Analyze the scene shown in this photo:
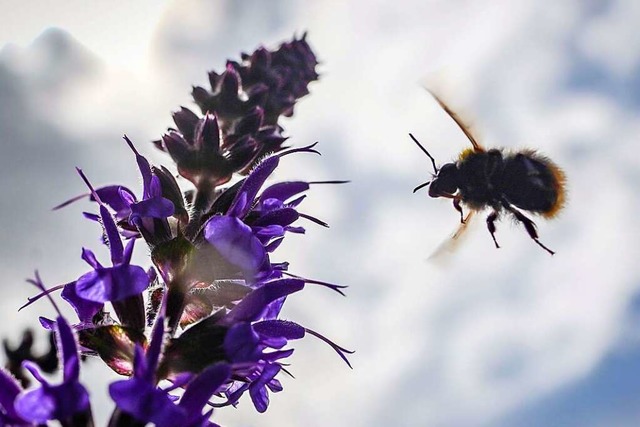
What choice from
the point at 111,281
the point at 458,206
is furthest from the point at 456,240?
the point at 111,281

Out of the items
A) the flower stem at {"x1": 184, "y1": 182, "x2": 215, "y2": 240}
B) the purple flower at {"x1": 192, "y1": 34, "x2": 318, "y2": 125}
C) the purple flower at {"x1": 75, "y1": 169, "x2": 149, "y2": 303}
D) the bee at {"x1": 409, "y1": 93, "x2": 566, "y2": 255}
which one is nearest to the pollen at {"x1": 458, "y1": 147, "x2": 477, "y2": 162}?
the bee at {"x1": 409, "y1": 93, "x2": 566, "y2": 255}

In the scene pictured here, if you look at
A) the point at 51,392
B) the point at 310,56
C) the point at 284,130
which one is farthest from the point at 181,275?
the point at 310,56

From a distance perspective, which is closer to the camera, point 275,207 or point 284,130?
point 275,207

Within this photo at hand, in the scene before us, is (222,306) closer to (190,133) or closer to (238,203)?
(238,203)

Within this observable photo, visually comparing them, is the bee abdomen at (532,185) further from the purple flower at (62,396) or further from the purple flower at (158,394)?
the purple flower at (62,396)

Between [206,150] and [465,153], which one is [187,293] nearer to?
[206,150]

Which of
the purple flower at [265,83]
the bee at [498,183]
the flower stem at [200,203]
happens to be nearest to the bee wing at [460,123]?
Result: the bee at [498,183]
